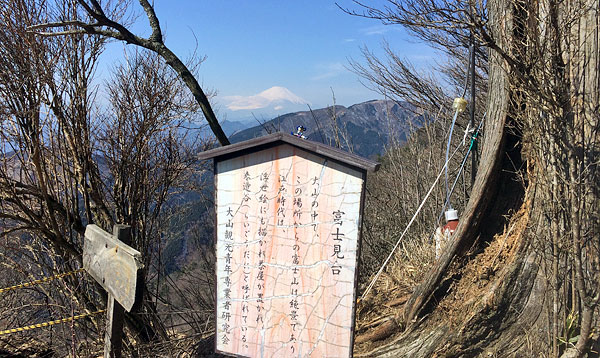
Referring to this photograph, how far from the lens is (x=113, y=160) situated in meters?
5.79

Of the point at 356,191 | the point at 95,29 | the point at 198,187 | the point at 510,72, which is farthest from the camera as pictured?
the point at 198,187

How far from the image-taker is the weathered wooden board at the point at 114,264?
2643mm

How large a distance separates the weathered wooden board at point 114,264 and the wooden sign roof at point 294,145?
754 millimetres

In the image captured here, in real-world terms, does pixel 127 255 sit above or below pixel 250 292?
above

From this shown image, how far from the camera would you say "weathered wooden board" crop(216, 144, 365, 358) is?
257 cm

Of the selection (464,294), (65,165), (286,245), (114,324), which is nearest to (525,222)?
(464,294)

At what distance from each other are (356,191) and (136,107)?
4.85 meters

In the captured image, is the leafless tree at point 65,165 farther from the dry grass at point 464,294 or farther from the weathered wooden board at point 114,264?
the dry grass at point 464,294

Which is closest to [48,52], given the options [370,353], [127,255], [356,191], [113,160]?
[113,160]

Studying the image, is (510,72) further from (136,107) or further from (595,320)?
(136,107)

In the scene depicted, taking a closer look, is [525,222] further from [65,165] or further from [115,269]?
[65,165]

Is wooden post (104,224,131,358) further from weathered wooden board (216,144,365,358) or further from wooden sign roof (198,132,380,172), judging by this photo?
wooden sign roof (198,132,380,172)

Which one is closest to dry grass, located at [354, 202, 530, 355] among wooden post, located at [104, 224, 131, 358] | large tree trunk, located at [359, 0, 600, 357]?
large tree trunk, located at [359, 0, 600, 357]

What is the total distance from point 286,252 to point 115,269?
3.63 feet
